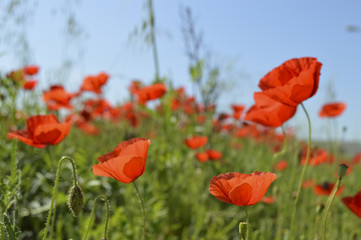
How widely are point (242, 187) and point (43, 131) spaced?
622mm

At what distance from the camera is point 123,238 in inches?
68.7

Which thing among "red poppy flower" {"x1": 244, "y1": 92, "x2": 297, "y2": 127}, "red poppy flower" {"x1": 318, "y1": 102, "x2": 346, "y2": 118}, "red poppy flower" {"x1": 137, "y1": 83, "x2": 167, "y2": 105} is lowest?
"red poppy flower" {"x1": 244, "y1": 92, "x2": 297, "y2": 127}

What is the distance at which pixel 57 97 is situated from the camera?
2303 millimetres

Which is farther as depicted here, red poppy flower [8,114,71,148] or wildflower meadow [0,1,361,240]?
red poppy flower [8,114,71,148]

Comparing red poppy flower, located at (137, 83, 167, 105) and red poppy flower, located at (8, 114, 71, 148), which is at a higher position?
red poppy flower, located at (137, 83, 167, 105)

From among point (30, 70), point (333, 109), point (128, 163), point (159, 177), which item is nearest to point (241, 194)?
point (128, 163)

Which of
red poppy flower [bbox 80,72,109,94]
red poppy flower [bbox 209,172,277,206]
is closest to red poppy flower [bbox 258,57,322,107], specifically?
red poppy flower [bbox 209,172,277,206]

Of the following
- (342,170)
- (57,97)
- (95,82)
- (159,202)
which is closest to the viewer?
(342,170)

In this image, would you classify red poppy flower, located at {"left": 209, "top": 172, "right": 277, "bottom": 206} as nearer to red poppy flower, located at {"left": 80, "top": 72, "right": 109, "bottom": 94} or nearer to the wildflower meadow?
the wildflower meadow

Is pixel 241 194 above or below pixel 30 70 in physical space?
below

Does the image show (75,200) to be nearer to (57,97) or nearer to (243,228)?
(243,228)

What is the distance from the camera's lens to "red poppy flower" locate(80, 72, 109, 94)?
2.88 metres

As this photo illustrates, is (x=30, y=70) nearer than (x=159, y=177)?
No

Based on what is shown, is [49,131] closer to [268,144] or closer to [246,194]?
[246,194]
